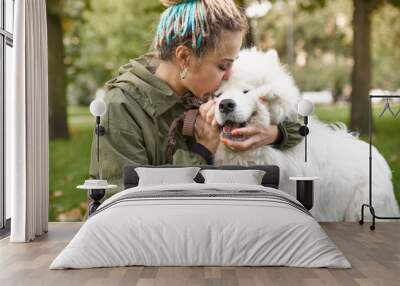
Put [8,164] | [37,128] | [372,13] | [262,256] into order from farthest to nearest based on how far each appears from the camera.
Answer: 1. [372,13]
2. [8,164]
3. [37,128]
4. [262,256]

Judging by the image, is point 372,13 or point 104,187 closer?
point 104,187

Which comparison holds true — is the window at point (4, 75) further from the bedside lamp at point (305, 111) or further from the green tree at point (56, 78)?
the bedside lamp at point (305, 111)

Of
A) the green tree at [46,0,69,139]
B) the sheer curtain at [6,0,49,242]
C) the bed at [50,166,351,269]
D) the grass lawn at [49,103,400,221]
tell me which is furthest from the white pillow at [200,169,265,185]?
the green tree at [46,0,69,139]

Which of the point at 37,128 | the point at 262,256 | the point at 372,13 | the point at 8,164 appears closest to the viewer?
the point at 262,256

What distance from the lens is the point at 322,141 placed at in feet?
17.3

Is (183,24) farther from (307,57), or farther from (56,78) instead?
(56,78)

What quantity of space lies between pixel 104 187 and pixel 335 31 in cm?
265

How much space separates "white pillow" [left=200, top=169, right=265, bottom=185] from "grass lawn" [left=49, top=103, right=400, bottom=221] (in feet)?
3.34

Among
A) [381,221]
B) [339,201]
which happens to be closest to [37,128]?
[339,201]

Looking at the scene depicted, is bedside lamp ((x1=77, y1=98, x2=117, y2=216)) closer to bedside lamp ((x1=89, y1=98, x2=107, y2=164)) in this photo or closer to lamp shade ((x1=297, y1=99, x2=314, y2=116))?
bedside lamp ((x1=89, y1=98, x2=107, y2=164))

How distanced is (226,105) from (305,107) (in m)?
0.72

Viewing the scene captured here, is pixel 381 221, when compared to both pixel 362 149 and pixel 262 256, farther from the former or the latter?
pixel 262 256

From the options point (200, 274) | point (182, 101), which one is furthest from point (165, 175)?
point (200, 274)

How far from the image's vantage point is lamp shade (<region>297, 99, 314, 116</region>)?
5133 millimetres
